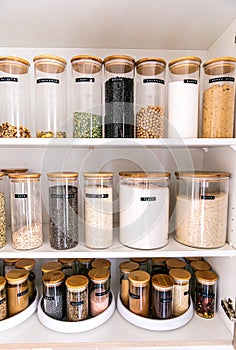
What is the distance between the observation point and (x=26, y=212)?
0.88m

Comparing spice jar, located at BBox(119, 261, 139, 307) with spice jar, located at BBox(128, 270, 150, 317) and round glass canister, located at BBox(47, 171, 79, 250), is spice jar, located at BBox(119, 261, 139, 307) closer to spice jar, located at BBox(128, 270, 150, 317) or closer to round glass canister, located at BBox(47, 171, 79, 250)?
spice jar, located at BBox(128, 270, 150, 317)

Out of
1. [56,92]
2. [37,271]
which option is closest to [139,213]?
[56,92]

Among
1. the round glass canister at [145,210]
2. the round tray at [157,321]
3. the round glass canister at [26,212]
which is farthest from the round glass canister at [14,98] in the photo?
the round tray at [157,321]

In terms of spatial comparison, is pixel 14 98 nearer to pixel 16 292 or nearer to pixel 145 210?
pixel 145 210

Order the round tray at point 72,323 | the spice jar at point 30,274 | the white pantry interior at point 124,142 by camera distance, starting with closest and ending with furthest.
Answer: the white pantry interior at point 124,142
the round tray at point 72,323
the spice jar at point 30,274

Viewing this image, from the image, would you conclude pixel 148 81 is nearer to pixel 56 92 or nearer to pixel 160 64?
pixel 160 64

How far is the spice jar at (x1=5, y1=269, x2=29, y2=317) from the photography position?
92cm

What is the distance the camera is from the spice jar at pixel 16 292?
0.92m

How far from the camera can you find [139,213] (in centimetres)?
84

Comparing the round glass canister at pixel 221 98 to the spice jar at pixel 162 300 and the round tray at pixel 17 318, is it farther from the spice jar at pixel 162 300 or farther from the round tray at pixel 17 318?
the round tray at pixel 17 318

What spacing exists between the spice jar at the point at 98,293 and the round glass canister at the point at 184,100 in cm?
58

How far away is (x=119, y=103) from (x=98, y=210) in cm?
35

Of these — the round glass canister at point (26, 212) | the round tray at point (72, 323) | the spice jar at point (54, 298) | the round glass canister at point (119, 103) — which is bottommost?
the round tray at point (72, 323)

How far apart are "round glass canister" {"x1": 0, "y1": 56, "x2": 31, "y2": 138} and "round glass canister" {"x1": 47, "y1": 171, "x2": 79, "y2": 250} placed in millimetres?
182
